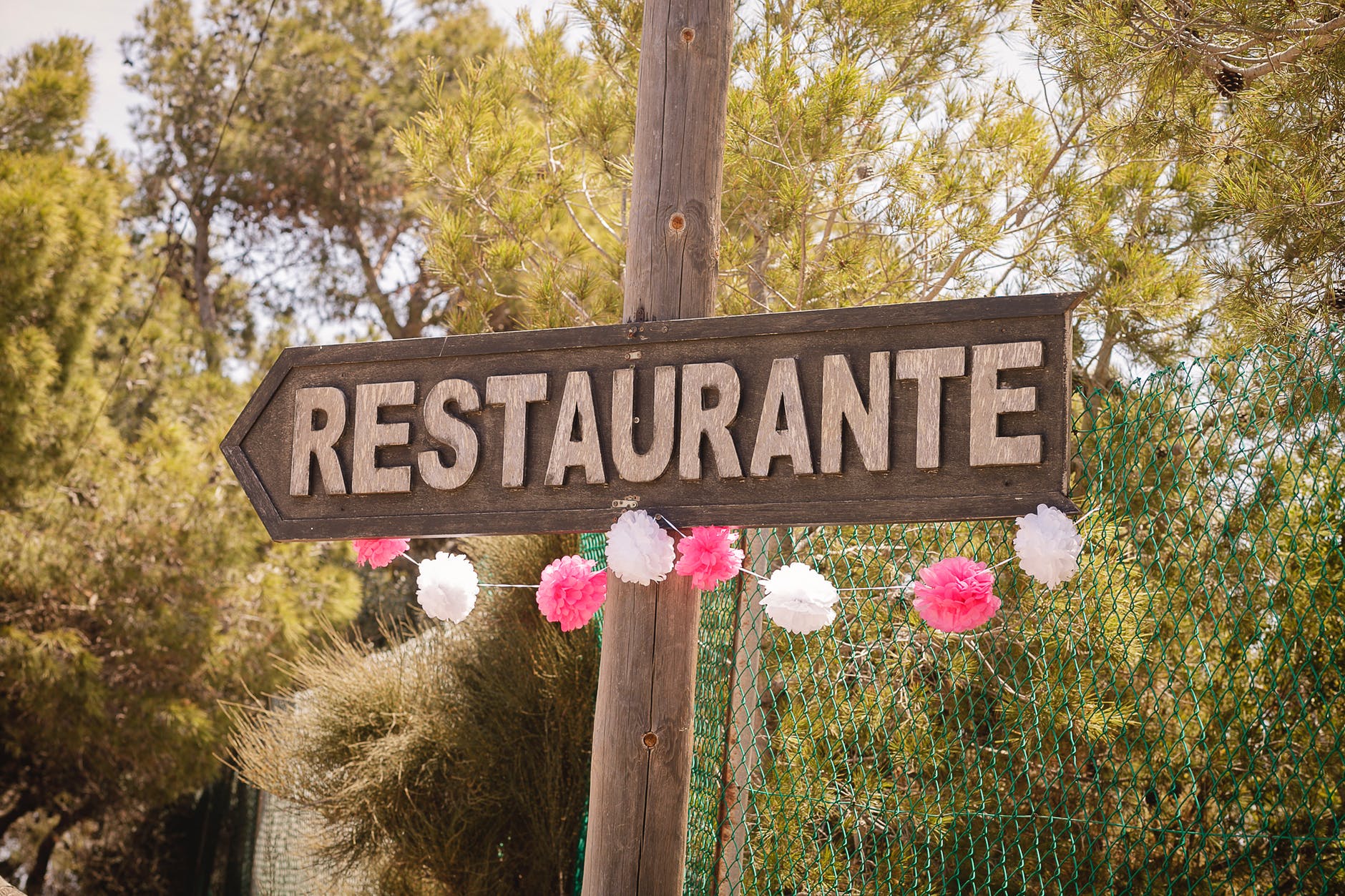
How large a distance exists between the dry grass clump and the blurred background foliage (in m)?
0.02

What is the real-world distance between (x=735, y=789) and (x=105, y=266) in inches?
252

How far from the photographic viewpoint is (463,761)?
15.9 ft

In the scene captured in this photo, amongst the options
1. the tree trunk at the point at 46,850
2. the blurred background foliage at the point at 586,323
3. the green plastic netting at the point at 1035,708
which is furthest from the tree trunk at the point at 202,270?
the green plastic netting at the point at 1035,708

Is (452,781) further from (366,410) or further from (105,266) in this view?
(105,266)

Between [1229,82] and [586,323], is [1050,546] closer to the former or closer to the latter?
[1229,82]

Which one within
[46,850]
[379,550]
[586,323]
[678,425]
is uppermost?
[586,323]

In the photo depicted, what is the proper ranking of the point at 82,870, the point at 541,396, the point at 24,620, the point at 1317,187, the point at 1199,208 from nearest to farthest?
the point at 541,396 < the point at 1317,187 < the point at 1199,208 < the point at 24,620 < the point at 82,870

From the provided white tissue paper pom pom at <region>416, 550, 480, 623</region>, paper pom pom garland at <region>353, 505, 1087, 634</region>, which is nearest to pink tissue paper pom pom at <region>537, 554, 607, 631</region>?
paper pom pom garland at <region>353, 505, 1087, 634</region>

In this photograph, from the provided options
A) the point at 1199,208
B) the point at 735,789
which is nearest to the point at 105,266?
the point at 735,789

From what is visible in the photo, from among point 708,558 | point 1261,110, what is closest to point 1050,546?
point 708,558

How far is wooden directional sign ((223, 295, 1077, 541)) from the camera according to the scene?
1873 mm

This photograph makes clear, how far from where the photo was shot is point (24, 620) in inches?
271

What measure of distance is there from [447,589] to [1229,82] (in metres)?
2.61

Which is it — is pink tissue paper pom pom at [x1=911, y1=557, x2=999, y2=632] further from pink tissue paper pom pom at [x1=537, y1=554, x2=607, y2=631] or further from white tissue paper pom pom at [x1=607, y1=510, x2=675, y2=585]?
pink tissue paper pom pom at [x1=537, y1=554, x2=607, y2=631]
